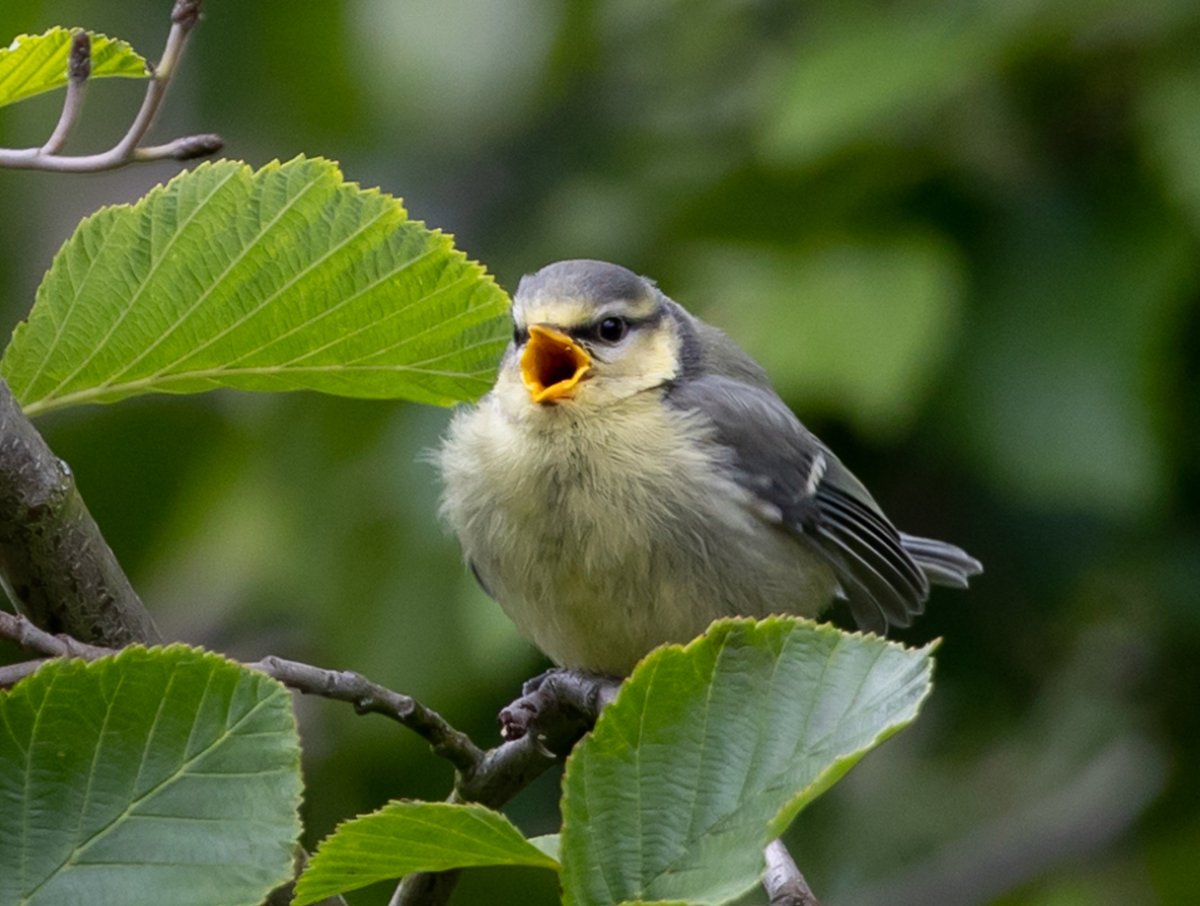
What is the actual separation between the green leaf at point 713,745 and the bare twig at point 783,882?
52 mm

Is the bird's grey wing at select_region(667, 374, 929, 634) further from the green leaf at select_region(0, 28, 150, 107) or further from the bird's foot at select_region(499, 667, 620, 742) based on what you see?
the green leaf at select_region(0, 28, 150, 107)

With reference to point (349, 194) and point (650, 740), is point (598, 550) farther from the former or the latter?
point (650, 740)

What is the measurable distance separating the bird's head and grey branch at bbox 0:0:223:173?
127cm

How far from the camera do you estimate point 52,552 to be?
56.6 inches

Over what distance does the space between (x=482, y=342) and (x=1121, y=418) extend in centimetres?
196

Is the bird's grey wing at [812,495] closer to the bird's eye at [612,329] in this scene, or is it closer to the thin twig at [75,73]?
the bird's eye at [612,329]

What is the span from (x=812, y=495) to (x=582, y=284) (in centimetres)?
60

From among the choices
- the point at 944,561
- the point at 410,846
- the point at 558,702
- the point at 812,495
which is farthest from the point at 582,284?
the point at 410,846

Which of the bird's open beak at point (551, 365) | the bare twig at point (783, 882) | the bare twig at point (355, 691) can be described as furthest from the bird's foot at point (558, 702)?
the bare twig at point (783, 882)

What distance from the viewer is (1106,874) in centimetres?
420

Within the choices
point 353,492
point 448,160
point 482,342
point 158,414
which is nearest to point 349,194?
point 482,342

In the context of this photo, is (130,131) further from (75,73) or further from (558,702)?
(558,702)

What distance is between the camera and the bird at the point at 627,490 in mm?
2656

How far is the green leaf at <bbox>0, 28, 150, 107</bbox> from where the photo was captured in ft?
4.66
